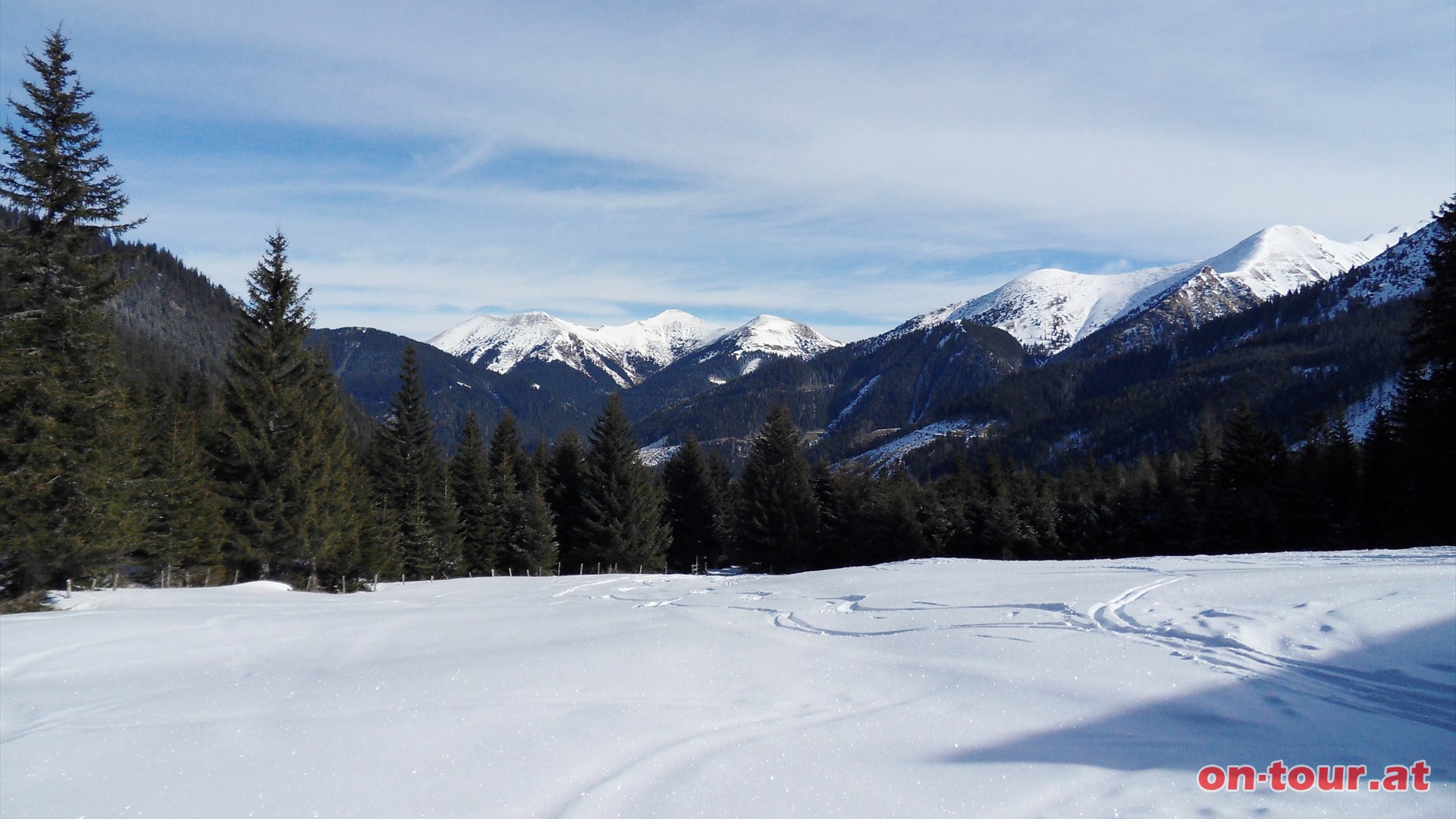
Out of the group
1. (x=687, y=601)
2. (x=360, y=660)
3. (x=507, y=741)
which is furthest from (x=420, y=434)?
(x=507, y=741)

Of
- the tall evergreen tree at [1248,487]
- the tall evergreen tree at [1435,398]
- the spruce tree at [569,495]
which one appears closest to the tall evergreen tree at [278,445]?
the spruce tree at [569,495]

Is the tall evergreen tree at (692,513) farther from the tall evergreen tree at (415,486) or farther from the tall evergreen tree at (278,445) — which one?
the tall evergreen tree at (278,445)

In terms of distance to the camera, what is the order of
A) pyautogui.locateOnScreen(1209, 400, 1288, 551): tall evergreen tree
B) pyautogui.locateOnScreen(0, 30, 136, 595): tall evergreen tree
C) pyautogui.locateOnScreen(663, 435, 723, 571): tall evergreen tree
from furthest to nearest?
pyautogui.locateOnScreen(663, 435, 723, 571): tall evergreen tree < pyautogui.locateOnScreen(1209, 400, 1288, 551): tall evergreen tree < pyautogui.locateOnScreen(0, 30, 136, 595): tall evergreen tree

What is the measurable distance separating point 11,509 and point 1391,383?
186 meters

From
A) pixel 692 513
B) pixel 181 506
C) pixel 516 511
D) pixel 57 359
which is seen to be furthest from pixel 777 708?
pixel 692 513

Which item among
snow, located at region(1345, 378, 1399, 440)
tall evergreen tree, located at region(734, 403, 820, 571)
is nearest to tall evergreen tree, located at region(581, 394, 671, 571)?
tall evergreen tree, located at region(734, 403, 820, 571)

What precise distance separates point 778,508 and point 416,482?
2166 cm

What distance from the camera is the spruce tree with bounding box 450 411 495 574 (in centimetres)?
4428

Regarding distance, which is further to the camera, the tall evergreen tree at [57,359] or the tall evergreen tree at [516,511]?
the tall evergreen tree at [516,511]

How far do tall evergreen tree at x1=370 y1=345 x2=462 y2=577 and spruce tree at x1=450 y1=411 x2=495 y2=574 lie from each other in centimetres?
266

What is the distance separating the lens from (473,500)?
45.3 metres

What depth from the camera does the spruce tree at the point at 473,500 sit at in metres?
44.3

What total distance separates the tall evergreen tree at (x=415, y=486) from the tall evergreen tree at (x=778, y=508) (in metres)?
18.1

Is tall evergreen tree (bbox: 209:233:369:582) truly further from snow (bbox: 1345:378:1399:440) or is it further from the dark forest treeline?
snow (bbox: 1345:378:1399:440)
